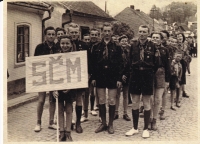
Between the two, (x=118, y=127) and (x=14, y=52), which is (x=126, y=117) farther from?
(x=14, y=52)

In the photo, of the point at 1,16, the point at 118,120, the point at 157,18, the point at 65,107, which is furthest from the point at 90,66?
the point at 1,16

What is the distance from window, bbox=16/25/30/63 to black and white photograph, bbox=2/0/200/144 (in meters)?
0.01

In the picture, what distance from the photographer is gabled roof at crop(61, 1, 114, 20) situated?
416cm

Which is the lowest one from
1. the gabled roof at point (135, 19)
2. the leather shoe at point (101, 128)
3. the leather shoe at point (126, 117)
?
the leather shoe at point (101, 128)

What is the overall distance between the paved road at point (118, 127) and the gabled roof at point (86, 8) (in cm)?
154

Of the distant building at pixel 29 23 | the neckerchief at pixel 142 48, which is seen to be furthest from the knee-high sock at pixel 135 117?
the distant building at pixel 29 23

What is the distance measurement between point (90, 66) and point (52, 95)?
64 centimetres

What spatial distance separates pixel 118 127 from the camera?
3775 mm

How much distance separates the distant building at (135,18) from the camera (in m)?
3.93

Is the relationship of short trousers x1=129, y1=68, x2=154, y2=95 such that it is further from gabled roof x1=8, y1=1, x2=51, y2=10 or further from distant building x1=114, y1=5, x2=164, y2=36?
gabled roof x1=8, y1=1, x2=51, y2=10

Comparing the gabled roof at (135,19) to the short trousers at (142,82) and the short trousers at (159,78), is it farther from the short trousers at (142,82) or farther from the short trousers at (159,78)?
the short trousers at (142,82)

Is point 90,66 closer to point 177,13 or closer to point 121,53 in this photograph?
point 121,53

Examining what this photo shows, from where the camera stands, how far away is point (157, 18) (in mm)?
3982

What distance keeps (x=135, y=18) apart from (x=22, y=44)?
172cm
